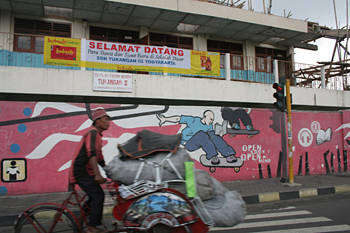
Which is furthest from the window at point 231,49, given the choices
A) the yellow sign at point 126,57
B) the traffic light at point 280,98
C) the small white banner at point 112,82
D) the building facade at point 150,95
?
the traffic light at point 280,98

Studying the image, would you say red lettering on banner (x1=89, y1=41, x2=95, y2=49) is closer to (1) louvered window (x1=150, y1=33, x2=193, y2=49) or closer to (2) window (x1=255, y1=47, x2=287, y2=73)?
(1) louvered window (x1=150, y1=33, x2=193, y2=49)

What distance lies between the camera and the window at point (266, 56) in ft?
46.0

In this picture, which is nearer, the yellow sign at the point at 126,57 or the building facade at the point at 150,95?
the building facade at the point at 150,95

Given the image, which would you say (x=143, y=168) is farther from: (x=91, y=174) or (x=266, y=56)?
(x=266, y=56)

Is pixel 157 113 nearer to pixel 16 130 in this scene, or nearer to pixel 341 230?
pixel 16 130

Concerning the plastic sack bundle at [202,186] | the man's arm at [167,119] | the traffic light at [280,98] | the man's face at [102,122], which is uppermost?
the traffic light at [280,98]

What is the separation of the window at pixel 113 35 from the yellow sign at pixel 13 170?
7.52m

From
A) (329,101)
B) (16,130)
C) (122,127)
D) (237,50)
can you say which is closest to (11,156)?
(16,130)

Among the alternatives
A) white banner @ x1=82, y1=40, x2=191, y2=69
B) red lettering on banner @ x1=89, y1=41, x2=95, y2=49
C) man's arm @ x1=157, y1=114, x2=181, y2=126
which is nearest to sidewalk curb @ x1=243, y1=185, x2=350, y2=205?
man's arm @ x1=157, y1=114, x2=181, y2=126

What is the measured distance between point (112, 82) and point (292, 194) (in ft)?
23.2

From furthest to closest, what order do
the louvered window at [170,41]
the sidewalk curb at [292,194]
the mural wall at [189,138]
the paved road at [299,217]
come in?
the louvered window at [170,41] → the mural wall at [189,138] → the sidewalk curb at [292,194] → the paved road at [299,217]

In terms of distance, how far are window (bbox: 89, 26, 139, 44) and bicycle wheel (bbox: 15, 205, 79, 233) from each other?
→ 1066 centimetres

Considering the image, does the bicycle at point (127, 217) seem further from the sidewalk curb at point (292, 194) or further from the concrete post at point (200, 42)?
the concrete post at point (200, 42)

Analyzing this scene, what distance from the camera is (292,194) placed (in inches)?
253
